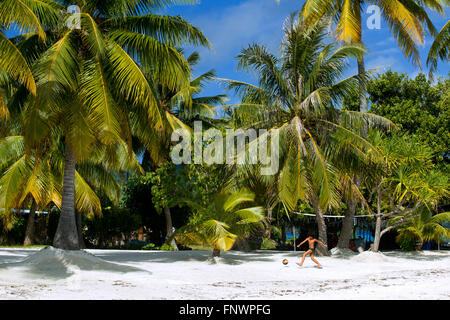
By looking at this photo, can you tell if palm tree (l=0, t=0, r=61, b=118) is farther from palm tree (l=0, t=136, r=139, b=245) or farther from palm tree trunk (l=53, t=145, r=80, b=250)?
palm tree (l=0, t=136, r=139, b=245)

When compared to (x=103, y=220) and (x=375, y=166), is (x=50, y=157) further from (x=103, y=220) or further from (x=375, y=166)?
(x=375, y=166)

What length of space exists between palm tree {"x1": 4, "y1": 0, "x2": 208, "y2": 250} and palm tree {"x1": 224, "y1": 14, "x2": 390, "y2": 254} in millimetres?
4827

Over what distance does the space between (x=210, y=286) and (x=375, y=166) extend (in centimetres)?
904

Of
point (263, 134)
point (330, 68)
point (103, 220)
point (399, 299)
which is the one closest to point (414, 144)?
point (330, 68)

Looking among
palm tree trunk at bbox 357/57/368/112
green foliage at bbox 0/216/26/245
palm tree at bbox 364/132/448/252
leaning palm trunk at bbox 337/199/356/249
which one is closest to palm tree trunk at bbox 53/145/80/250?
palm tree at bbox 364/132/448/252

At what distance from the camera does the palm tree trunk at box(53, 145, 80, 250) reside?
37.3 ft

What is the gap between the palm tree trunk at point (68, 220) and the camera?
37.3 ft

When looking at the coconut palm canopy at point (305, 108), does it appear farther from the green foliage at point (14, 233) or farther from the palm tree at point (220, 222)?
the green foliage at point (14, 233)

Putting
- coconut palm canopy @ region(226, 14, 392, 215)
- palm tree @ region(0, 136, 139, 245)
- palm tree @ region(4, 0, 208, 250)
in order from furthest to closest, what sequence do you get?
palm tree @ region(0, 136, 139, 245) < coconut palm canopy @ region(226, 14, 392, 215) < palm tree @ region(4, 0, 208, 250)

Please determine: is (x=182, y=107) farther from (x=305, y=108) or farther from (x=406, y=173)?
(x=406, y=173)

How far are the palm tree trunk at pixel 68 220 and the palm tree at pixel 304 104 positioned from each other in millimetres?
6378

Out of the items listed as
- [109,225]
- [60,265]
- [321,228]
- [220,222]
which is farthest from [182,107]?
[60,265]

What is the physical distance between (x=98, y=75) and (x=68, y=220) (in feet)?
12.0

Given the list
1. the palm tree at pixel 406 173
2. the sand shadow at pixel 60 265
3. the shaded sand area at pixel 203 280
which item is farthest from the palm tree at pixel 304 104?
the sand shadow at pixel 60 265
